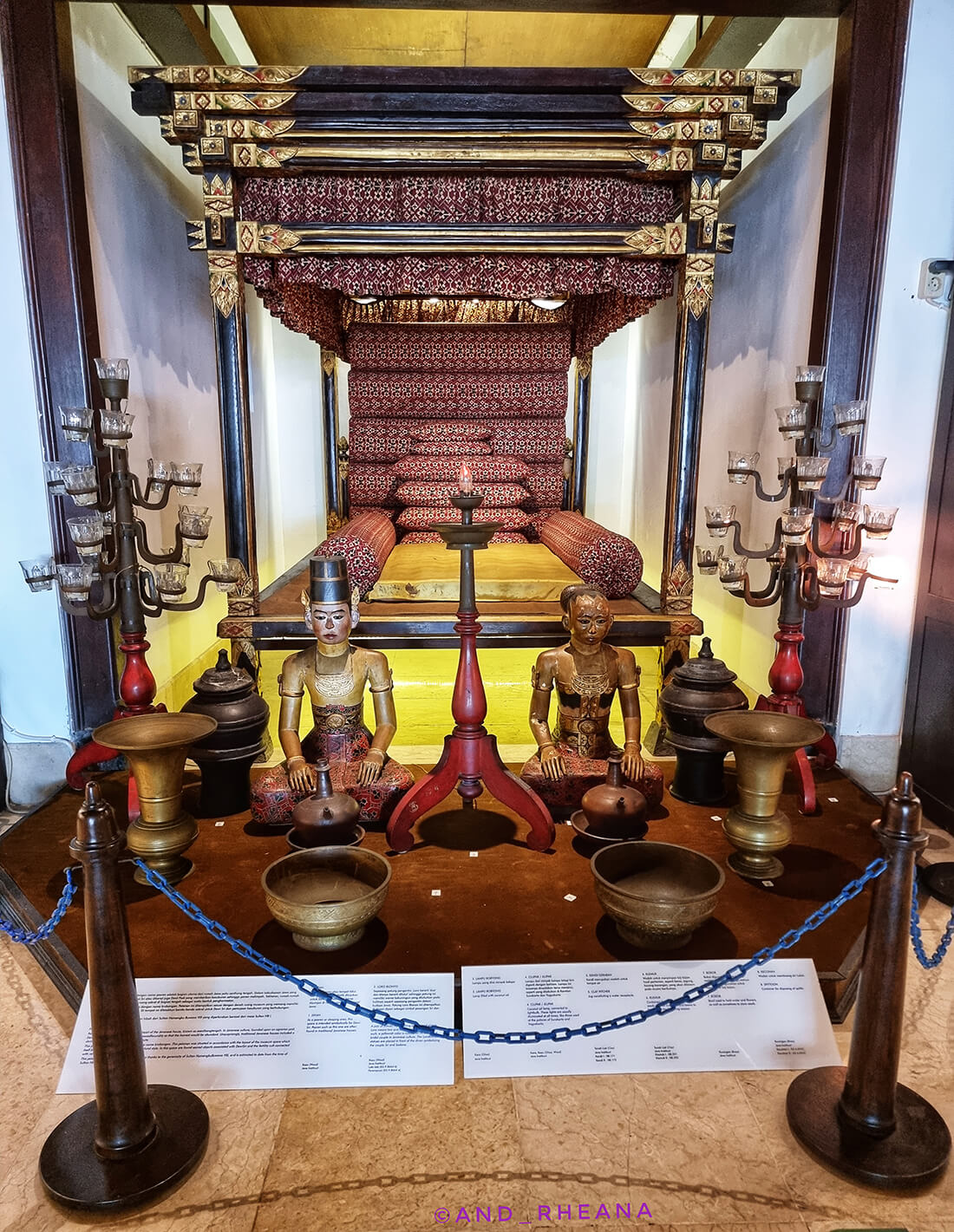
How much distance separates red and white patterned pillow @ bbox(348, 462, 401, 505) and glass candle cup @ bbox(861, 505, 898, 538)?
142 inches

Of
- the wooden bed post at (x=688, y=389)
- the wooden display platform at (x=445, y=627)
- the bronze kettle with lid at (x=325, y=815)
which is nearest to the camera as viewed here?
the bronze kettle with lid at (x=325, y=815)

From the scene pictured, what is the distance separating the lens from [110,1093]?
1.67m

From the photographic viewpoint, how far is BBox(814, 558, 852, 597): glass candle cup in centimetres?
329

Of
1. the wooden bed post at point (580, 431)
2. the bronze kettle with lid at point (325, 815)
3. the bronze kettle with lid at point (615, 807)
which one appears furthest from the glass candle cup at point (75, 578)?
the wooden bed post at point (580, 431)

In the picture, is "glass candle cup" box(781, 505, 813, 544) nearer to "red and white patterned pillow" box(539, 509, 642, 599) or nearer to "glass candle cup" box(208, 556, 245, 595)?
"red and white patterned pillow" box(539, 509, 642, 599)

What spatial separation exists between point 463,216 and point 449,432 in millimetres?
2467

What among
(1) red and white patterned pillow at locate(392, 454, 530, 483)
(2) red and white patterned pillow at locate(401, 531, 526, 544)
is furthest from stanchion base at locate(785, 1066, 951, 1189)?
(1) red and white patterned pillow at locate(392, 454, 530, 483)

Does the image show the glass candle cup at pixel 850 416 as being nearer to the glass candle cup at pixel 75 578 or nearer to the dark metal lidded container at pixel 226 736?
the dark metal lidded container at pixel 226 736

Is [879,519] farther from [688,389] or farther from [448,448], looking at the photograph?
[448,448]

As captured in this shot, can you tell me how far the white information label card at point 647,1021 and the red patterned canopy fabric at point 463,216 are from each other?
307 cm

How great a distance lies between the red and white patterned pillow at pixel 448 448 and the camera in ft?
20.1

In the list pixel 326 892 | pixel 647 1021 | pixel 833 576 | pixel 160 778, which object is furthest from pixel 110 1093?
pixel 833 576

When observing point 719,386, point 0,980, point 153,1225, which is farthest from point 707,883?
point 719,386

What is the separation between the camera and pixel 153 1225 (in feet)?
5.20
